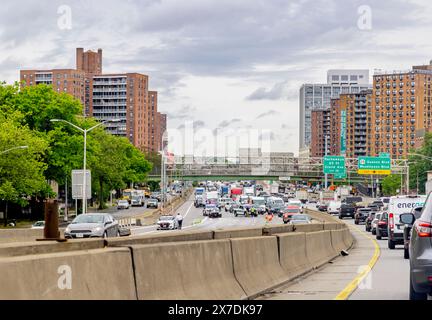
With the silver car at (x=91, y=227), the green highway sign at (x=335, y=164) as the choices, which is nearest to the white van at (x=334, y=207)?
the green highway sign at (x=335, y=164)

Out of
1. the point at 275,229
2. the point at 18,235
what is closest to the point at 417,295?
the point at 275,229

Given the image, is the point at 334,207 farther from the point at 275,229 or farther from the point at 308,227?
the point at 275,229

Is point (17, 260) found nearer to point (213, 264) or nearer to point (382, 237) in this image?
point (213, 264)

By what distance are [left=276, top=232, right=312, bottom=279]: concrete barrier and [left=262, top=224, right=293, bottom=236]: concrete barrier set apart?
34cm

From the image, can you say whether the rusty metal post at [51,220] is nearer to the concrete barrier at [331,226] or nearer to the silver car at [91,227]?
the silver car at [91,227]

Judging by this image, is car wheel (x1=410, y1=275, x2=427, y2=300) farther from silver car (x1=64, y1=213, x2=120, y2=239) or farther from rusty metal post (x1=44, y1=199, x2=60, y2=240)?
silver car (x1=64, y1=213, x2=120, y2=239)

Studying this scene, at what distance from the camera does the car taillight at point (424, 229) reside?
553 inches

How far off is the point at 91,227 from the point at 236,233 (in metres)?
18.2

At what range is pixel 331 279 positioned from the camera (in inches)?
861

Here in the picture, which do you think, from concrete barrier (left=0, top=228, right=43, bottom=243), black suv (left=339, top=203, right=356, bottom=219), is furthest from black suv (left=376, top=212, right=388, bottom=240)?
black suv (left=339, top=203, right=356, bottom=219)

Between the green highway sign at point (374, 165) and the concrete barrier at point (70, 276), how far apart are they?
108 metres

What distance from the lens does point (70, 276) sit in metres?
10.0

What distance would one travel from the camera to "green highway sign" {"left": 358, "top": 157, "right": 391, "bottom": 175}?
386 ft
